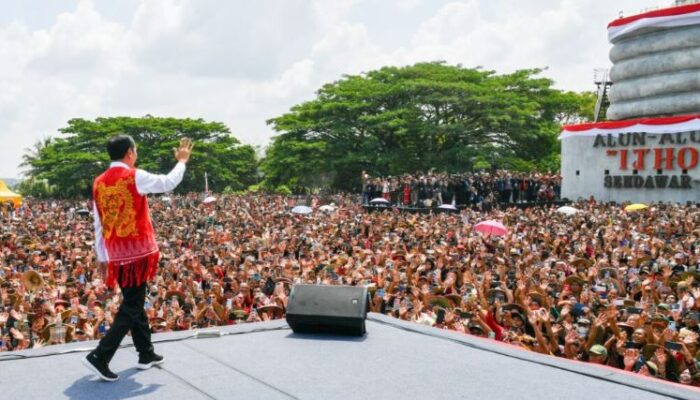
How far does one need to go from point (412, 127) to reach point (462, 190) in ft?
42.7

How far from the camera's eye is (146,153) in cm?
4650

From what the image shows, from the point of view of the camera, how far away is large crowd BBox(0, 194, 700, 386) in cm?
684

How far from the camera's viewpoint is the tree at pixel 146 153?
44781 mm

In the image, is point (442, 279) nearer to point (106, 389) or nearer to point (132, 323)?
point (132, 323)

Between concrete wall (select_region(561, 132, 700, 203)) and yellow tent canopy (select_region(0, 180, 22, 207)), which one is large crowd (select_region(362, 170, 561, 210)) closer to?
concrete wall (select_region(561, 132, 700, 203))

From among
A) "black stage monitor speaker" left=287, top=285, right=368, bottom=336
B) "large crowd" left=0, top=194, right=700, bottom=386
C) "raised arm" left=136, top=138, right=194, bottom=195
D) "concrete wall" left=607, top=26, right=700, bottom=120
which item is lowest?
"large crowd" left=0, top=194, right=700, bottom=386

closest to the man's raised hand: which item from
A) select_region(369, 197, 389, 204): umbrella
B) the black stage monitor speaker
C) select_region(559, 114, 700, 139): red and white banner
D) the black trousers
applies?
the black trousers

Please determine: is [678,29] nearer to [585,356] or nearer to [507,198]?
[507,198]

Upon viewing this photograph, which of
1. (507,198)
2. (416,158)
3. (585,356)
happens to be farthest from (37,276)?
(416,158)

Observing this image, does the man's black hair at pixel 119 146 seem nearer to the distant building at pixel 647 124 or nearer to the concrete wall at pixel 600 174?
the distant building at pixel 647 124

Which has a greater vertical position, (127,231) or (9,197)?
(127,231)

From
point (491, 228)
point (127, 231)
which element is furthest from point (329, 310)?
point (491, 228)

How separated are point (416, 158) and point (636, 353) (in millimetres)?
32591

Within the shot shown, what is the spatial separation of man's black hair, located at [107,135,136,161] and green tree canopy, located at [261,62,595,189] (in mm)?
32620
